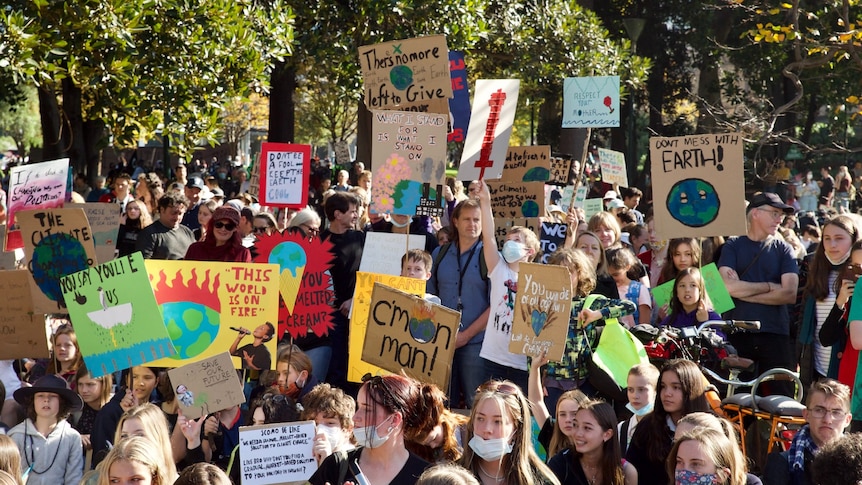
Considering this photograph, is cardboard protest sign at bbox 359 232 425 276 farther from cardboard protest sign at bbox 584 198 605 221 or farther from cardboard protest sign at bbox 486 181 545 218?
cardboard protest sign at bbox 584 198 605 221

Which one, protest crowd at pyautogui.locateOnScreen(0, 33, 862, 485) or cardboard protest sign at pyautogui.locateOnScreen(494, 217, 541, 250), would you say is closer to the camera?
protest crowd at pyautogui.locateOnScreen(0, 33, 862, 485)

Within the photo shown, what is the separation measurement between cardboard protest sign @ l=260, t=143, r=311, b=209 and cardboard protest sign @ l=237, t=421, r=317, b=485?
13.7 ft

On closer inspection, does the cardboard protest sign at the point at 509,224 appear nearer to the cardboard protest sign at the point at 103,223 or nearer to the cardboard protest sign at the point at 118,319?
the cardboard protest sign at the point at 103,223

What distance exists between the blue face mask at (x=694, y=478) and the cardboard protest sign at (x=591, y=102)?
7391mm

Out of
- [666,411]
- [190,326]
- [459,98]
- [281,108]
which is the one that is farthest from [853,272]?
[281,108]

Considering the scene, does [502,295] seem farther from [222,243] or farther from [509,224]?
[509,224]

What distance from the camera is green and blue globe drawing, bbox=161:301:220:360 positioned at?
6.55 m

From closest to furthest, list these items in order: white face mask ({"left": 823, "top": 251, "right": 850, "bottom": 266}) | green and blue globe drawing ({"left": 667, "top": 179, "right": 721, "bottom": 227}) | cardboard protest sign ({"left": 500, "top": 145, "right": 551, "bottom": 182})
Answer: white face mask ({"left": 823, "top": 251, "right": 850, "bottom": 266}) < green and blue globe drawing ({"left": 667, "top": 179, "right": 721, "bottom": 227}) < cardboard protest sign ({"left": 500, "top": 145, "right": 551, "bottom": 182})

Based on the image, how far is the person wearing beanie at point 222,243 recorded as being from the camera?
759 centimetres

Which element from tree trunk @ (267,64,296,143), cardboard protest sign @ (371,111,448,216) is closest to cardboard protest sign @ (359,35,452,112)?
cardboard protest sign @ (371,111,448,216)

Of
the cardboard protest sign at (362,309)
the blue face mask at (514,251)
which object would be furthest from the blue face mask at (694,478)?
the blue face mask at (514,251)

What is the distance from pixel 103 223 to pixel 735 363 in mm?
4969

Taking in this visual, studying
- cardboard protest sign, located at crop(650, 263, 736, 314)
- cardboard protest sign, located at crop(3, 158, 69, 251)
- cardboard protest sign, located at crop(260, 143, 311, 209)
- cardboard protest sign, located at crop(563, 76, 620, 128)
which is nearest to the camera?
cardboard protest sign, located at crop(650, 263, 736, 314)

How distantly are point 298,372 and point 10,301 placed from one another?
6.61 feet
